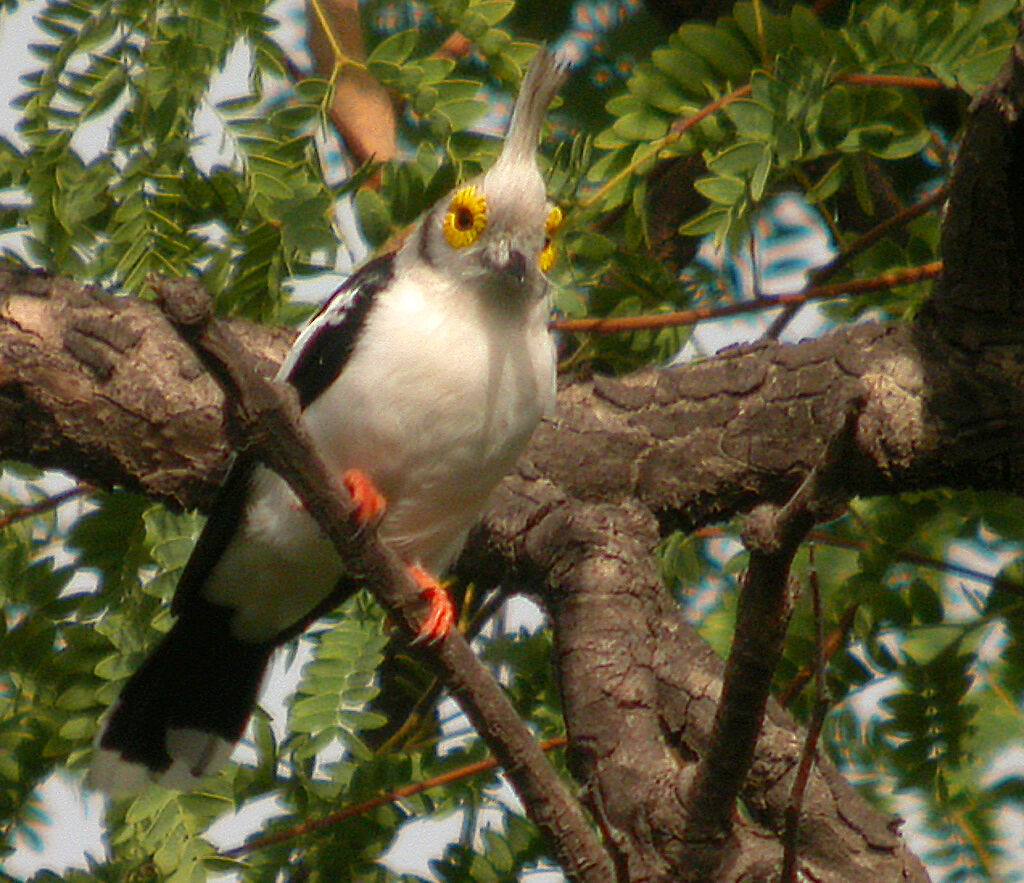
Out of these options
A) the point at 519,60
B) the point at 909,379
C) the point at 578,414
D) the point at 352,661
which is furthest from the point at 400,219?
the point at 909,379

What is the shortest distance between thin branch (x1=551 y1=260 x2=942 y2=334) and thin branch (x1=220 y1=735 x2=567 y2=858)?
4.23 feet

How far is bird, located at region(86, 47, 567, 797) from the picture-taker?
3.24 meters

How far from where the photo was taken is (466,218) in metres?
3.38

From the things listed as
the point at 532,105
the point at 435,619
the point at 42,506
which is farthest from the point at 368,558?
the point at 42,506

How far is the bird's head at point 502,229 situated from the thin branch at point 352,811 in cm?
124

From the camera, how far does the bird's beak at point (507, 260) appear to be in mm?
3268

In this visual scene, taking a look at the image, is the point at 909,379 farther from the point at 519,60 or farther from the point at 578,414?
the point at 519,60

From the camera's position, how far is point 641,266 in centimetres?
410

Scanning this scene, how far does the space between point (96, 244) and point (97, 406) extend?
1.56 feet

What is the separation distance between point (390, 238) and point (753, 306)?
109cm

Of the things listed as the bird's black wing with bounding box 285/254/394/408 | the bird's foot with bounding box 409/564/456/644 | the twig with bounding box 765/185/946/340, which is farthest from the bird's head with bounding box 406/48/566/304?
the twig with bounding box 765/185/946/340

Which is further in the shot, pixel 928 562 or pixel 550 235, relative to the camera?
pixel 928 562

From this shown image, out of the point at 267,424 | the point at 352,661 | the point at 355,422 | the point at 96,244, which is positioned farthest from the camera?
the point at 96,244

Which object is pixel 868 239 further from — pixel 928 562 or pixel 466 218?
pixel 466 218
